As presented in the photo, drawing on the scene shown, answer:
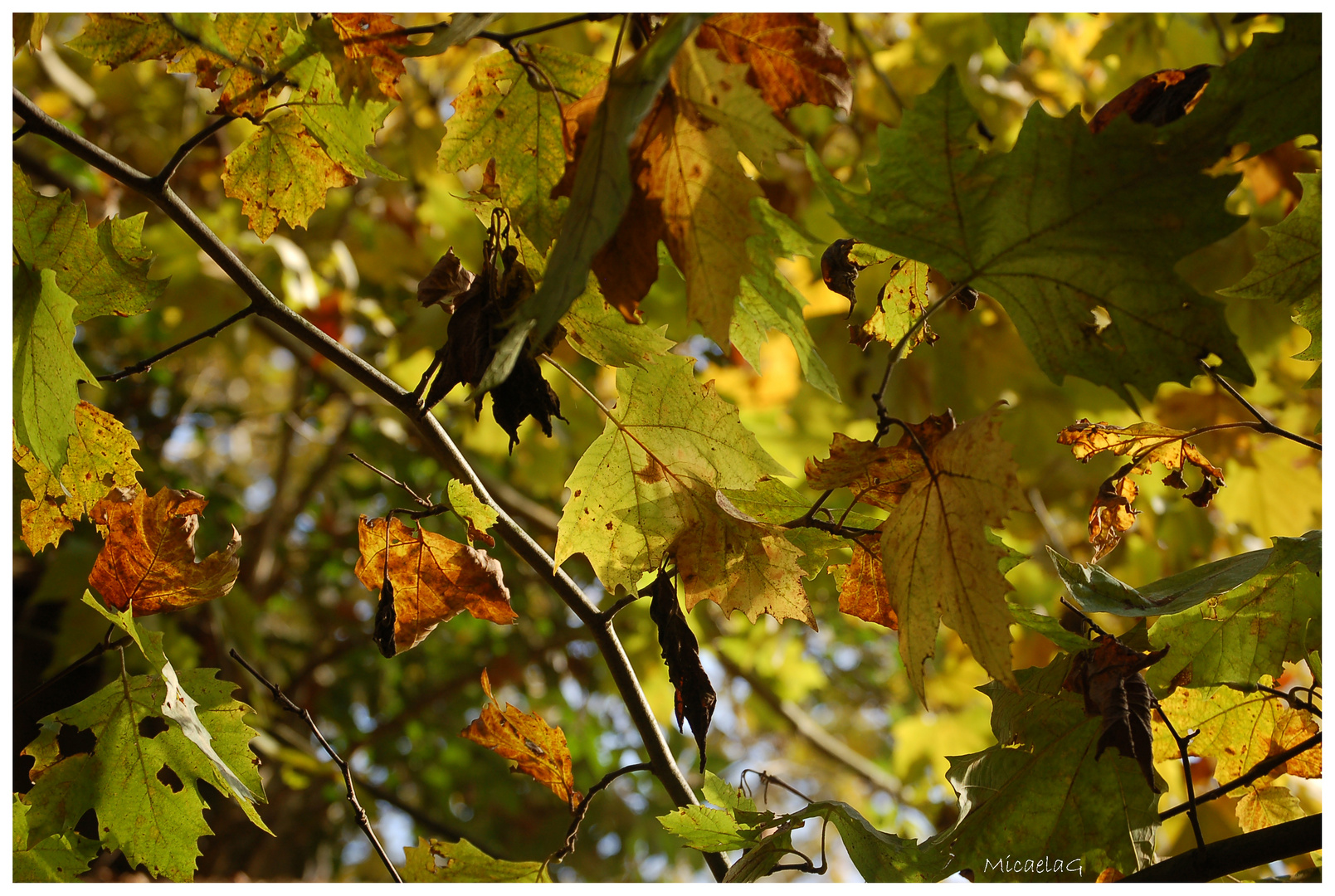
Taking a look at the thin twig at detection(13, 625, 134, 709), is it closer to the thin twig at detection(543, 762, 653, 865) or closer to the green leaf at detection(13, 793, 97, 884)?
the green leaf at detection(13, 793, 97, 884)

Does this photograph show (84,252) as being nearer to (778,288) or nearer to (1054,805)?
(778,288)

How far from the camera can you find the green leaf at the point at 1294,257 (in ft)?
1.63

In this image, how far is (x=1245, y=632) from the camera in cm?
55

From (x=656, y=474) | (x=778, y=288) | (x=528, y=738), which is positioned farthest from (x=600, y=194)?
(x=528, y=738)

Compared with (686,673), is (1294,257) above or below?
above

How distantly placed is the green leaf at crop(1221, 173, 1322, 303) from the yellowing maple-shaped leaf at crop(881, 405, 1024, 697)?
20 centimetres

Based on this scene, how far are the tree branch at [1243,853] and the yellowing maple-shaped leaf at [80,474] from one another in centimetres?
67

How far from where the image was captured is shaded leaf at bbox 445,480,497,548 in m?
0.52

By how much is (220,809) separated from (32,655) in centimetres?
55

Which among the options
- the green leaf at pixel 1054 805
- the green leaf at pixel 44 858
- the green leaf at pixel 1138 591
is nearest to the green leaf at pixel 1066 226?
the green leaf at pixel 1138 591

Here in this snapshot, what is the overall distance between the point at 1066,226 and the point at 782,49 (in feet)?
0.53

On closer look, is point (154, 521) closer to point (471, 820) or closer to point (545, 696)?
point (545, 696)

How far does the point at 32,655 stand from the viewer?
6.04ft

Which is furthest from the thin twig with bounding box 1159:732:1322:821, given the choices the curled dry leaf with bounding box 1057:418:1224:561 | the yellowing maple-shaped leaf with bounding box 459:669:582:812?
the yellowing maple-shaped leaf with bounding box 459:669:582:812
